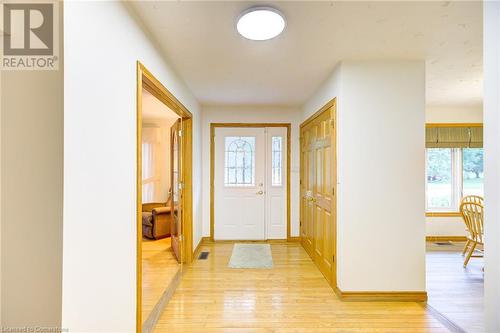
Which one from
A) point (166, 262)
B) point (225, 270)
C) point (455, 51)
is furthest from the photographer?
point (166, 262)

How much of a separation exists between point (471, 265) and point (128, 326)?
14.2 ft

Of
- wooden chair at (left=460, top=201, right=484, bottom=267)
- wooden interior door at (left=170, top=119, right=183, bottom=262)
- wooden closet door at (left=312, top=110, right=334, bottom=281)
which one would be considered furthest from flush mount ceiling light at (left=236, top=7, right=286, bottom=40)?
wooden chair at (left=460, top=201, right=484, bottom=267)

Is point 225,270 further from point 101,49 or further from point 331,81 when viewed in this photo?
point 101,49

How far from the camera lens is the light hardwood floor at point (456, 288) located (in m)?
2.43

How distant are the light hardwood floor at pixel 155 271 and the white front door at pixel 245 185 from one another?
3.39ft

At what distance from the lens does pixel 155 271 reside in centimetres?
345

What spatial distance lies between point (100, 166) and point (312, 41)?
1908 mm

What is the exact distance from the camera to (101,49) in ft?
4.69

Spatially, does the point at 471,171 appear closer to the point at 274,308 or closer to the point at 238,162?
the point at 238,162

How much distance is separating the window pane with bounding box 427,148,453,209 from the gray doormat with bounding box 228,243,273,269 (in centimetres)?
321

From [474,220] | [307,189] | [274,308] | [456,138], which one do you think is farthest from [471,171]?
[274,308]

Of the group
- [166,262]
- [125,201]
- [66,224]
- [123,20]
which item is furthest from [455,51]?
[166,262]

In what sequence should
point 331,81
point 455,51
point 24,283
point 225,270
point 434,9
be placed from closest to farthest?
point 24,283 → point 434,9 → point 455,51 → point 331,81 → point 225,270

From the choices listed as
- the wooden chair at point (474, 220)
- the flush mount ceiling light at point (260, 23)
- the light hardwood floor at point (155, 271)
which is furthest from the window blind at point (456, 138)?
the light hardwood floor at point (155, 271)
